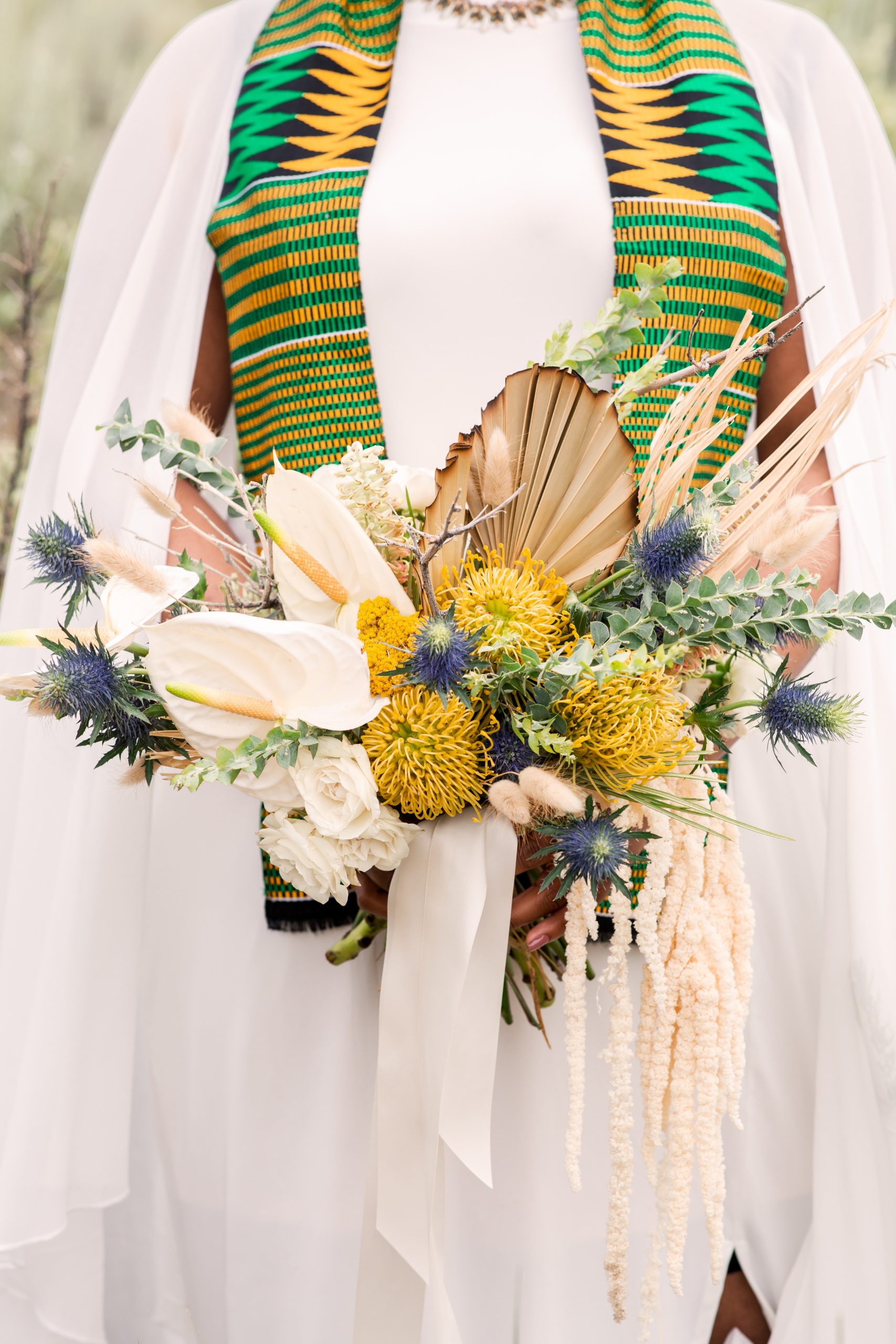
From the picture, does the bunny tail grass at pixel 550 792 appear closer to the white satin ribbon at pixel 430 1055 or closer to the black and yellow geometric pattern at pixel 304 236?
the white satin ribbon at pixel 430 1055

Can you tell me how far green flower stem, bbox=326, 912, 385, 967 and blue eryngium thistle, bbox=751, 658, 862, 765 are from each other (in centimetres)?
35

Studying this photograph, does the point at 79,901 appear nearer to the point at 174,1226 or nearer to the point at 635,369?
the point at 174,1226

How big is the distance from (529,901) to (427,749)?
0.16 m

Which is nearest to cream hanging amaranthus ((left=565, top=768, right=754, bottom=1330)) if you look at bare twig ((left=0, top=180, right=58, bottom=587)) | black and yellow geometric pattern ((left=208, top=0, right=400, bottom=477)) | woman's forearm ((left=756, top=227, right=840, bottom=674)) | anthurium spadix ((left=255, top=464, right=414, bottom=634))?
anthurium spadix ((left=255, top=464, right=414, bottom=634))

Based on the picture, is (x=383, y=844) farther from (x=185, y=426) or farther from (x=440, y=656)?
(x=185, y=426)

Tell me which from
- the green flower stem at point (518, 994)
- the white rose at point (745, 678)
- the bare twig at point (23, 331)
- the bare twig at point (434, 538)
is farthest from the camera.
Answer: the bare twig at point (23, 331)

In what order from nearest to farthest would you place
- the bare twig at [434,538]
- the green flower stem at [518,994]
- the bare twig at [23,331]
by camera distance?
the bare twig at [434,538] → the green flower stem at [518,994] → the bare twig at [23,331]

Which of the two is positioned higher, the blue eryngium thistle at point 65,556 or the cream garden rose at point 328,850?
the blue eryngium thistle at point 65,556

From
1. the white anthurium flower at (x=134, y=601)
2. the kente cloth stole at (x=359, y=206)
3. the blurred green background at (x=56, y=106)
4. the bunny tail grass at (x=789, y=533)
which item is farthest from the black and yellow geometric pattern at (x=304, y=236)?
the blurred green background at (x=56, y=106)

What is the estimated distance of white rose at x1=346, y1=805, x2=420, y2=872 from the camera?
642 millimetres

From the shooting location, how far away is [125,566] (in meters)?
0.65

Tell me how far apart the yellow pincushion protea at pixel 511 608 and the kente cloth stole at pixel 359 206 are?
31 cm

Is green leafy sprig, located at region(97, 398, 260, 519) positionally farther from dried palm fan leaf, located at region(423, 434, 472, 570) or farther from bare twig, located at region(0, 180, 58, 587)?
bare twig, located at region(0, 180, 58, 587)

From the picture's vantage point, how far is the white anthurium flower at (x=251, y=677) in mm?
597
